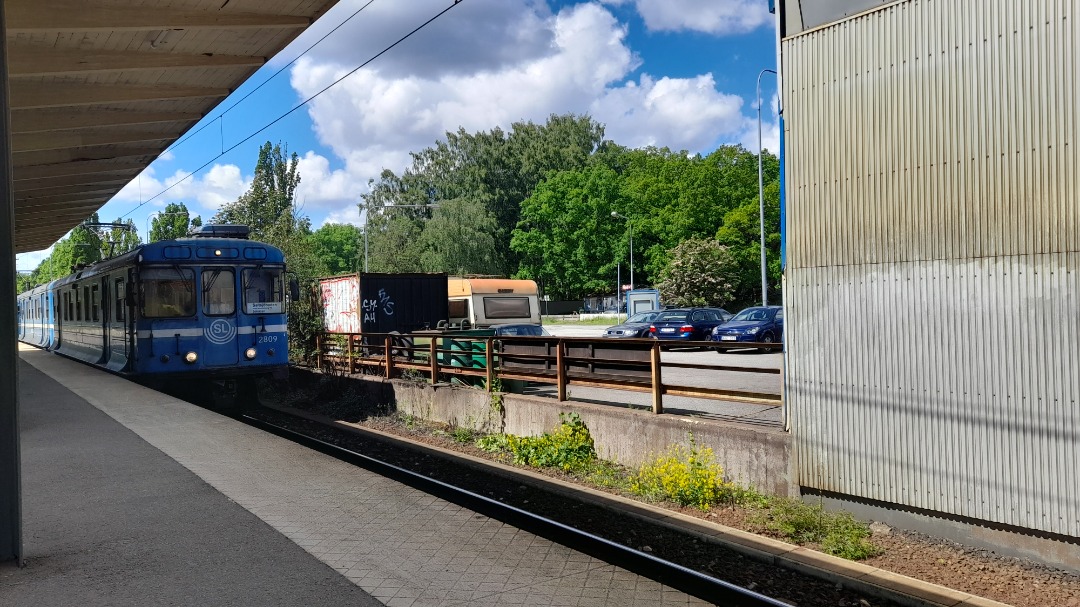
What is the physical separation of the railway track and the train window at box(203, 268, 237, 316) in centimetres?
496

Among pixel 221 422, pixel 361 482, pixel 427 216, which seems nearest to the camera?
pixel 361 482

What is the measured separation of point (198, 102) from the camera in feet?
54.0

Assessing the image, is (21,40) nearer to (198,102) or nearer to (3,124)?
(198,102)

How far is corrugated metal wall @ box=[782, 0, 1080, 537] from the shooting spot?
582cm

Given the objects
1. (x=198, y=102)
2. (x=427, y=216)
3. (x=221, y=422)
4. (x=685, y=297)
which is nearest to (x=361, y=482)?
(x=221, y=422)

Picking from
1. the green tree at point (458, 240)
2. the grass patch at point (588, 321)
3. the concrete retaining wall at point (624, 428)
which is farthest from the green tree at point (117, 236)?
the grass patch at point (588, 321)

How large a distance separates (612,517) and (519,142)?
227 ft

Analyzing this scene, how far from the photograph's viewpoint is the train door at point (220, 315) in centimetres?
1482

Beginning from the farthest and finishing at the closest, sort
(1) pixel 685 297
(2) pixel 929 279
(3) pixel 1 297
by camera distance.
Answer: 1. (1) pixel 685 297
2. (2) pixel 929 279
3. (3) pixel 1 297

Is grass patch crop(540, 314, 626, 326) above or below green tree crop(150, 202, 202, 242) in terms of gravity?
below

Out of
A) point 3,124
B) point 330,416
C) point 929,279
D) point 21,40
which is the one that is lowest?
point 330,416

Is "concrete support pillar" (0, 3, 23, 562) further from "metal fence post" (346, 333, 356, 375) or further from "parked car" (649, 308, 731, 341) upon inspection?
"parked car" (649, 308, 731, 341)

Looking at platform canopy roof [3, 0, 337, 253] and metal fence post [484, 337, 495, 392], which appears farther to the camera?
metal fence post [484, 337, 495, 392]

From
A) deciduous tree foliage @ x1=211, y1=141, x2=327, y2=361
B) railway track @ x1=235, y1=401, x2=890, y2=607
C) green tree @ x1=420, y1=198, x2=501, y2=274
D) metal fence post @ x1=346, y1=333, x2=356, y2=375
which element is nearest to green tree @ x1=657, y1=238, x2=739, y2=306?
green tree @ x1=420, y1=198, x2=501, y2=274
